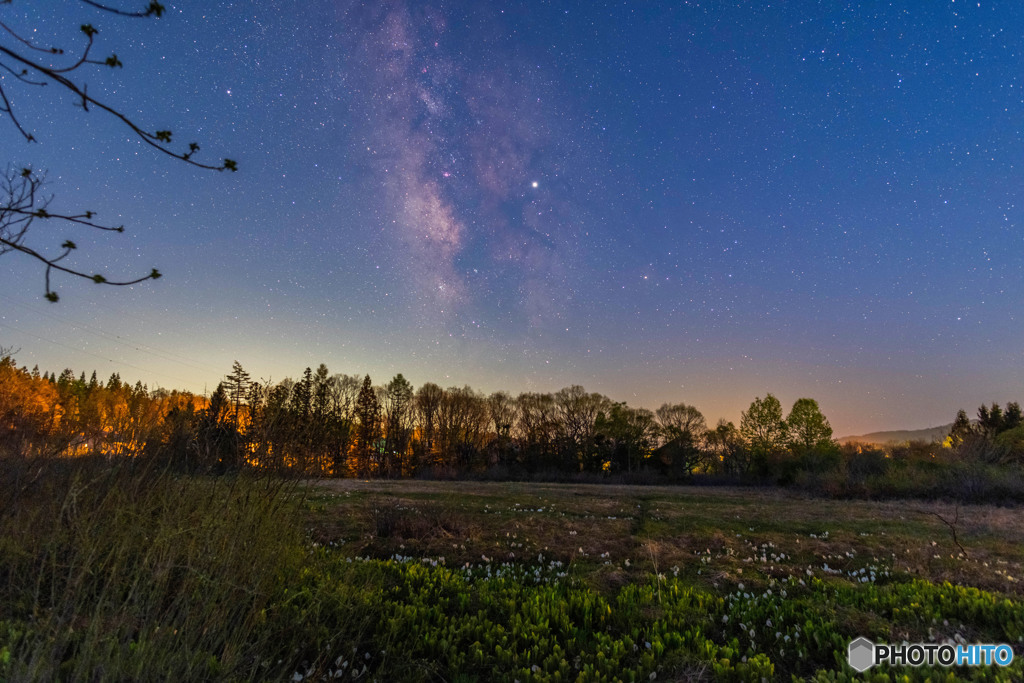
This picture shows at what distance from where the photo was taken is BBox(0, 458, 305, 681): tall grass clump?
133 inches

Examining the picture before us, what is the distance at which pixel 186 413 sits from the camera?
5930 millimetres

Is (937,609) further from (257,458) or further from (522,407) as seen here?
(522,407)

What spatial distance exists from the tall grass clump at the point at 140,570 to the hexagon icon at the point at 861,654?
593 cm

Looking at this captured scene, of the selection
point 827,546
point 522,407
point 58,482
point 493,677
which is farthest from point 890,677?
point 522,407

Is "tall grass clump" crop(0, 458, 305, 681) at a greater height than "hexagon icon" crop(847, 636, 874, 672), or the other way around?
"tall grass clump" crop(0, 458, 305, 681)

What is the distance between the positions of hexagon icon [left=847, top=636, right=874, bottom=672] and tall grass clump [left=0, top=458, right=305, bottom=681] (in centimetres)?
593

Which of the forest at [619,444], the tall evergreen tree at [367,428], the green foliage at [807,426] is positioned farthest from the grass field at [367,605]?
the tall evergreen tree at [367,428]

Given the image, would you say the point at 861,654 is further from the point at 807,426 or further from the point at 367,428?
the point at 367,428

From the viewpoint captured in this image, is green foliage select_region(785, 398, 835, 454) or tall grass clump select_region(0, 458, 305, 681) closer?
tall grass clump select_region(0, 458, 305, 681)

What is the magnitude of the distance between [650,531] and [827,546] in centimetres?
457

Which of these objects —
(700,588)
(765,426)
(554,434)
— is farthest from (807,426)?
(700,588)

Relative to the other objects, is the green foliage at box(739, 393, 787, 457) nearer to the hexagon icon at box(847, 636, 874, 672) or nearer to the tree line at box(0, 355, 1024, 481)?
the tree line at box(0, 355, 1024, 481)

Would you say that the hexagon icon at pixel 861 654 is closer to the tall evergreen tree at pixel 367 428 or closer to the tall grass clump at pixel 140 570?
the tall grass clump at pixel 140 570

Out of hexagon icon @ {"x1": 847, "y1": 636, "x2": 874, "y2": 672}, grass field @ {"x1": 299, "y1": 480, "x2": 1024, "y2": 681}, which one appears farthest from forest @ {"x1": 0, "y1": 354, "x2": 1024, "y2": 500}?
hexagon icon @ {"x1": 847, "y1": 636, "x2": 874, "y2": 672}
